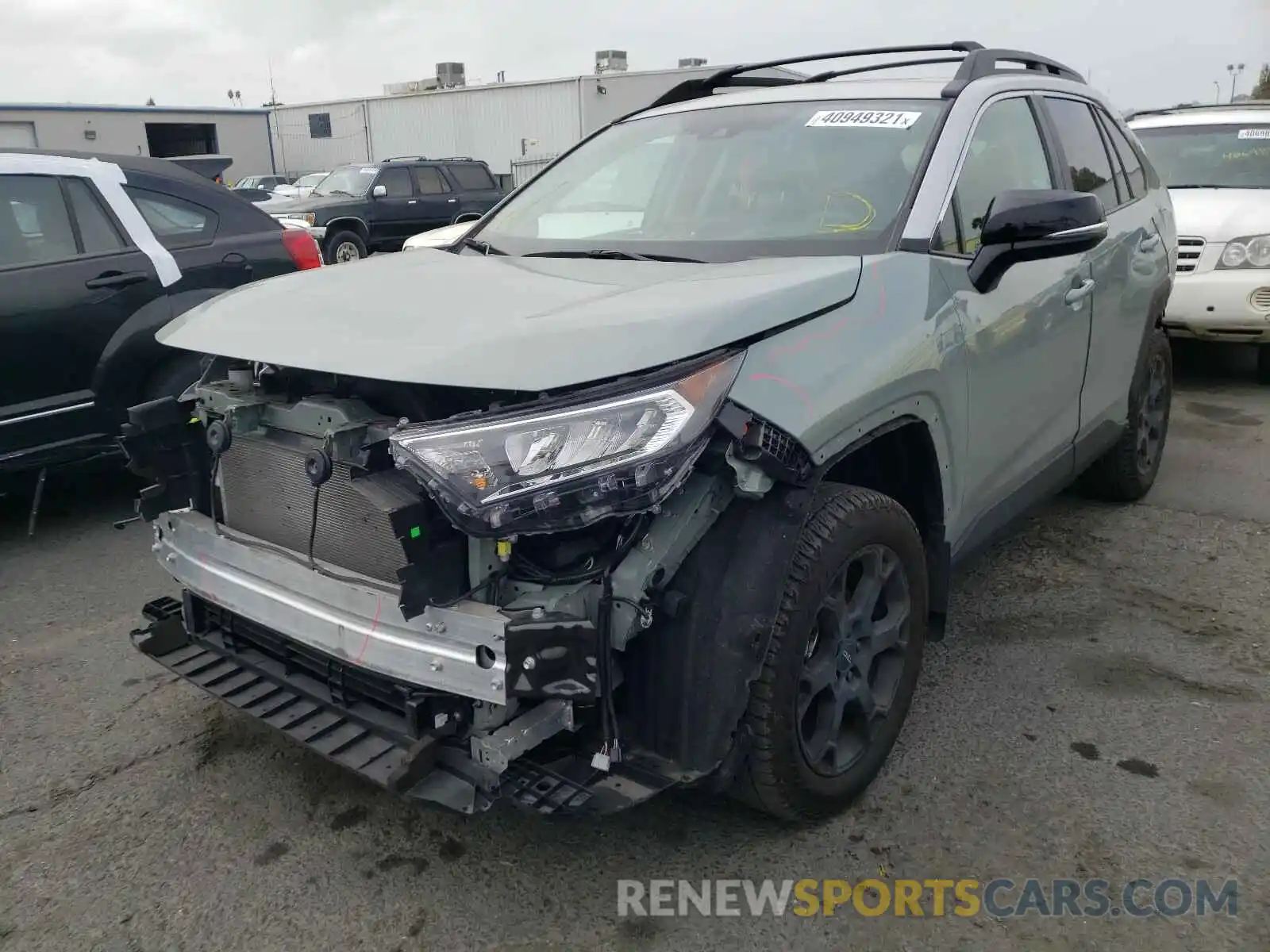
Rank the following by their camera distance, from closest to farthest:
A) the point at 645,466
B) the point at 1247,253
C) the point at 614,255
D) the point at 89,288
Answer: the point at 645,466, the point at 614,255, the point at 89,288, the point at 1247,253

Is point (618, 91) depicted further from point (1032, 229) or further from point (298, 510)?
point (298, 510)

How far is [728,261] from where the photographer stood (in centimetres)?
288

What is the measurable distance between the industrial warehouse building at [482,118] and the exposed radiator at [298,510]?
24.3 metres

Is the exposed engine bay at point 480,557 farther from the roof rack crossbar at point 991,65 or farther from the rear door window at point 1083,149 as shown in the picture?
the rear door window at point 1083,149

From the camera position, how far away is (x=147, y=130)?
35625mm

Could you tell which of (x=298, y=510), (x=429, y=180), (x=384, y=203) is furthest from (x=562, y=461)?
(x=429, y=180)

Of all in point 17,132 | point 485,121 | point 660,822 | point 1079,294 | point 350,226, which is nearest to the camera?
point 660,822

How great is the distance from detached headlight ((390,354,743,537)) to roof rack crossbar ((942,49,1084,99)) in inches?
72.5

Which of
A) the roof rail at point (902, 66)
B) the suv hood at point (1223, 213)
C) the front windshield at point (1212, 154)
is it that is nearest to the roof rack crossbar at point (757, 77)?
the roof rail at point (902, 66)

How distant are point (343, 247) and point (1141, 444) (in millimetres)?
14644

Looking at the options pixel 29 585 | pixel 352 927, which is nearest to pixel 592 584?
pixel 352 927

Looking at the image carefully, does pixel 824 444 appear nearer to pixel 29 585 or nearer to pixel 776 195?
pixel 776 195

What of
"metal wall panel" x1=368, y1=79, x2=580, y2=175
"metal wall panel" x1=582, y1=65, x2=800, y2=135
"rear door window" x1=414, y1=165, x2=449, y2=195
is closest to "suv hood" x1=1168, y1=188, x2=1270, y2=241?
"rear door window" x1=414, y1=165, x2=449, y2=195

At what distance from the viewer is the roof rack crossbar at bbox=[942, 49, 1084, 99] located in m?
3.29
